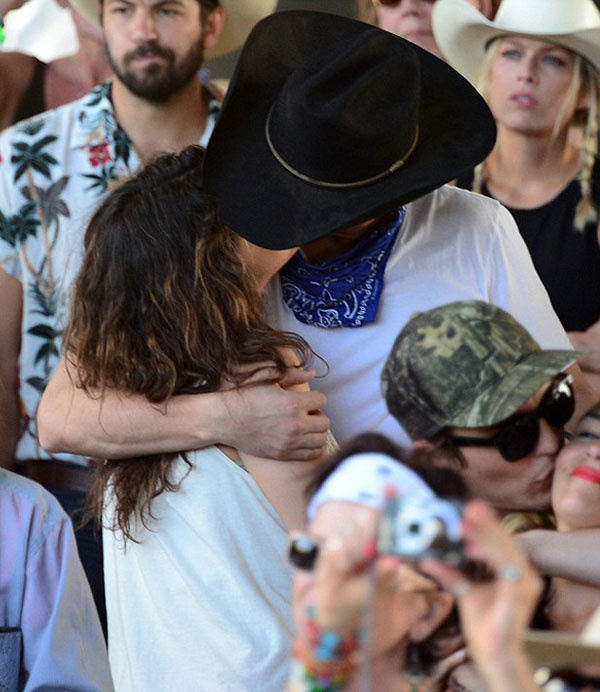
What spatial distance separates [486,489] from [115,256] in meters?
0.64

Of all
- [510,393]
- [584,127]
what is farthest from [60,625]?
[584,127]

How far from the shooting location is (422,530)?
39.1 inches

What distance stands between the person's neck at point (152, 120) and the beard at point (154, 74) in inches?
0.7

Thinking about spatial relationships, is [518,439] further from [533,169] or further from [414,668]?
[533,169]

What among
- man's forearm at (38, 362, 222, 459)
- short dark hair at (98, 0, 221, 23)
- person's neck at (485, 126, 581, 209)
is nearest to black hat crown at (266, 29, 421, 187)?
man's forearm at (38, 362, 222, 459)

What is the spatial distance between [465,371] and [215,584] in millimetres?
537

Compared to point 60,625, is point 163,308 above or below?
above

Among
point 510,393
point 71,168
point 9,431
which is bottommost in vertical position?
point 9,431

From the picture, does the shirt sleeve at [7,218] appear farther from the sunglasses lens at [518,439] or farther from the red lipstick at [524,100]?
the sunglasses lens at [518,439]

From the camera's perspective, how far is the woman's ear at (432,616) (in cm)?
129

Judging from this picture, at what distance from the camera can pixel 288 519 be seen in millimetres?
1887

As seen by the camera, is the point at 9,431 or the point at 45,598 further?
the point at 9,431

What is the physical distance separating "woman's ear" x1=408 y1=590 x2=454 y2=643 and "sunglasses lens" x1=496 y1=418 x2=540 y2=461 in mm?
362

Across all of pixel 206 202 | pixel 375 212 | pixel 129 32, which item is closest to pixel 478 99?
pixel 375 212
